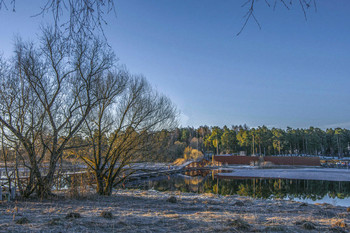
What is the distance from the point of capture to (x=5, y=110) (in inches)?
376

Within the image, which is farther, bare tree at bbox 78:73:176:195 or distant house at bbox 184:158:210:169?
distant house at bbox 184:158:210:169

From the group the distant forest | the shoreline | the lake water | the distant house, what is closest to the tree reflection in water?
the lake water

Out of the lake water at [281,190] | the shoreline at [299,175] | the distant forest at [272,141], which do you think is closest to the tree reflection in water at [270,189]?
the lake water at [281,190]

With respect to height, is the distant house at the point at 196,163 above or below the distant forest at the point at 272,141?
below

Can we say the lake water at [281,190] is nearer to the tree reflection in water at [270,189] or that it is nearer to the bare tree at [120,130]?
the tree reflection in water at [270,189]

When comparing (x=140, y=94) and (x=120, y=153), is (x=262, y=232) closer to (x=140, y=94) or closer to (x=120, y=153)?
(x=120, y=153)

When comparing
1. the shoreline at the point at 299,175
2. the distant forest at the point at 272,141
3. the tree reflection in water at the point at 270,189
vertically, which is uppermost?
the distant forest at the point at 272,141

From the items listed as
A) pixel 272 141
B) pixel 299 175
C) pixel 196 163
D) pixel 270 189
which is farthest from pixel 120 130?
pixel 272 141

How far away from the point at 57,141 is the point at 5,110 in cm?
208

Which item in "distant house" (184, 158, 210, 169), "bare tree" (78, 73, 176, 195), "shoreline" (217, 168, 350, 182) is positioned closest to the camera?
"bare tree" (78, 73, 176, 195)

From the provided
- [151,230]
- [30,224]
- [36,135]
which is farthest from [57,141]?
[151,230]

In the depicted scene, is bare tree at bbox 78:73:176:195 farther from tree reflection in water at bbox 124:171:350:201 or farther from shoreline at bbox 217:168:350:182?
shoreline at bbox 217:168:350:182

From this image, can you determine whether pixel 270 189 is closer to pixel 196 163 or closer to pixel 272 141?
pixel 196 163

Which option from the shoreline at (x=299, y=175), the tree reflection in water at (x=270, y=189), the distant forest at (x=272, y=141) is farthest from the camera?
the distant forest at (x=272, y=141)
